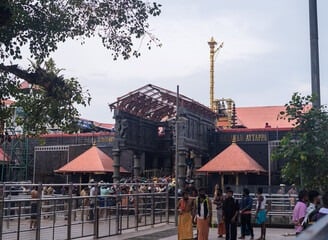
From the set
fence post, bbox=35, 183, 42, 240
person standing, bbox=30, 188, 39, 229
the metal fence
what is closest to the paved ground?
the metal fence

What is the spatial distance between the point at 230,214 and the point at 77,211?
4066mm

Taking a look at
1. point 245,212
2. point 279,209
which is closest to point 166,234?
point 245,212

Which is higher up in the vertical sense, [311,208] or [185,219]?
[311,208]

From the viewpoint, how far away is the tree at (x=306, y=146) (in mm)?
12711

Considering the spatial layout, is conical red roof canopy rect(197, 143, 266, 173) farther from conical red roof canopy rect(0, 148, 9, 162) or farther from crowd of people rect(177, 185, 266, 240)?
crowd of people rect(177, 185, 266, 240)

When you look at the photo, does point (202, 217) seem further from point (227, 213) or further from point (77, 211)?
point (77, 211)

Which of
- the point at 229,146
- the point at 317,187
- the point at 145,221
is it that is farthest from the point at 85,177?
the point at 317,187

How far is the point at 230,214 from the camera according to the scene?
14.4m

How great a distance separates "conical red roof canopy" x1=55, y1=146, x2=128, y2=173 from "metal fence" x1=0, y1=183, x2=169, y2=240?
1010 centimetres

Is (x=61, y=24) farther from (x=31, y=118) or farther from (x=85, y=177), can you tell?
(x=85, y=177)

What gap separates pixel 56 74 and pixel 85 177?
79.4ft

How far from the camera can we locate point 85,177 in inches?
1257

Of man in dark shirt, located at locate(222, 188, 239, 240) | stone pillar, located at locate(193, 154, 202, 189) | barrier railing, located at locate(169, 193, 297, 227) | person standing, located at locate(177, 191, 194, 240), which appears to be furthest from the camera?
stone pillar, located at locate(193, 154, 202, 189)

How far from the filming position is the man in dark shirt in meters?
14.5
